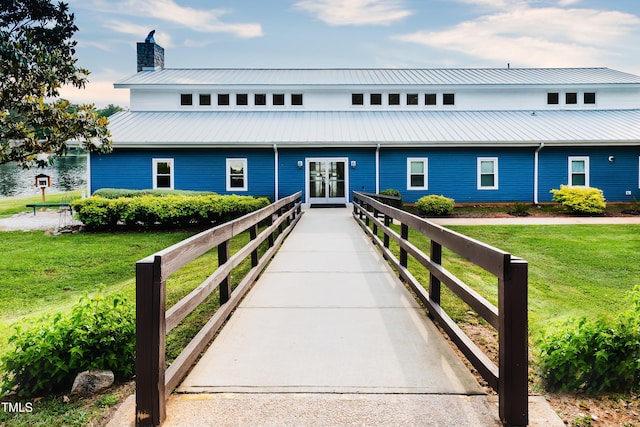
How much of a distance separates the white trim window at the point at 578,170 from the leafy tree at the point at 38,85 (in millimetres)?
19416

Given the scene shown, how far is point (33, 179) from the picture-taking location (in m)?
40.2

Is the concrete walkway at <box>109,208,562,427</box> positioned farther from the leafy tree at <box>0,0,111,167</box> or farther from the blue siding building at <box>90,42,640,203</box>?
the blue siding building at <box>90,42,640,203</box>

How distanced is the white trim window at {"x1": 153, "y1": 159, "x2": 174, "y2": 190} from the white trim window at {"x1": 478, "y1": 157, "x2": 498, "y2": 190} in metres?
13.4

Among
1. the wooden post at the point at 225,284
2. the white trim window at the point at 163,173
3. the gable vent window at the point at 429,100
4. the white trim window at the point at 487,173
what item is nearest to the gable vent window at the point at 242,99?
the white trim window at the point at 163,173

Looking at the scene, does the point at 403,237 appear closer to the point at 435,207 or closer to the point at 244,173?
the point at 435,207

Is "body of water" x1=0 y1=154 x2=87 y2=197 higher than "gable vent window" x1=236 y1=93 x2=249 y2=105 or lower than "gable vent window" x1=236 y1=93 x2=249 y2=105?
lower

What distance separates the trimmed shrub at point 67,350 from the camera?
334 centimetres

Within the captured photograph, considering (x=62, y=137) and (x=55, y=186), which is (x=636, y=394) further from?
(x=55, y=186)

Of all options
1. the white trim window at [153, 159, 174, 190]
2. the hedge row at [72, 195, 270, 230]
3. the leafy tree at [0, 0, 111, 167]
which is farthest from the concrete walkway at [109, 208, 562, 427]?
the white trim window at [153, 159, 174, 190]

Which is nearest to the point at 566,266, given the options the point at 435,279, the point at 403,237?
the point at 403,237

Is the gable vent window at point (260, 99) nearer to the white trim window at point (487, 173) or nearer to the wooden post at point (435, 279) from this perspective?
the white trim window at point (487, 173)

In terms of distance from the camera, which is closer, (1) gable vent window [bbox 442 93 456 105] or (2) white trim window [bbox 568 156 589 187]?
(2) white trim window [bbox 568 156 589 187]

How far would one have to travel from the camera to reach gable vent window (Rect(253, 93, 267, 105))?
2433cm

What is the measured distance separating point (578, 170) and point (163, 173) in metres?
18.2
